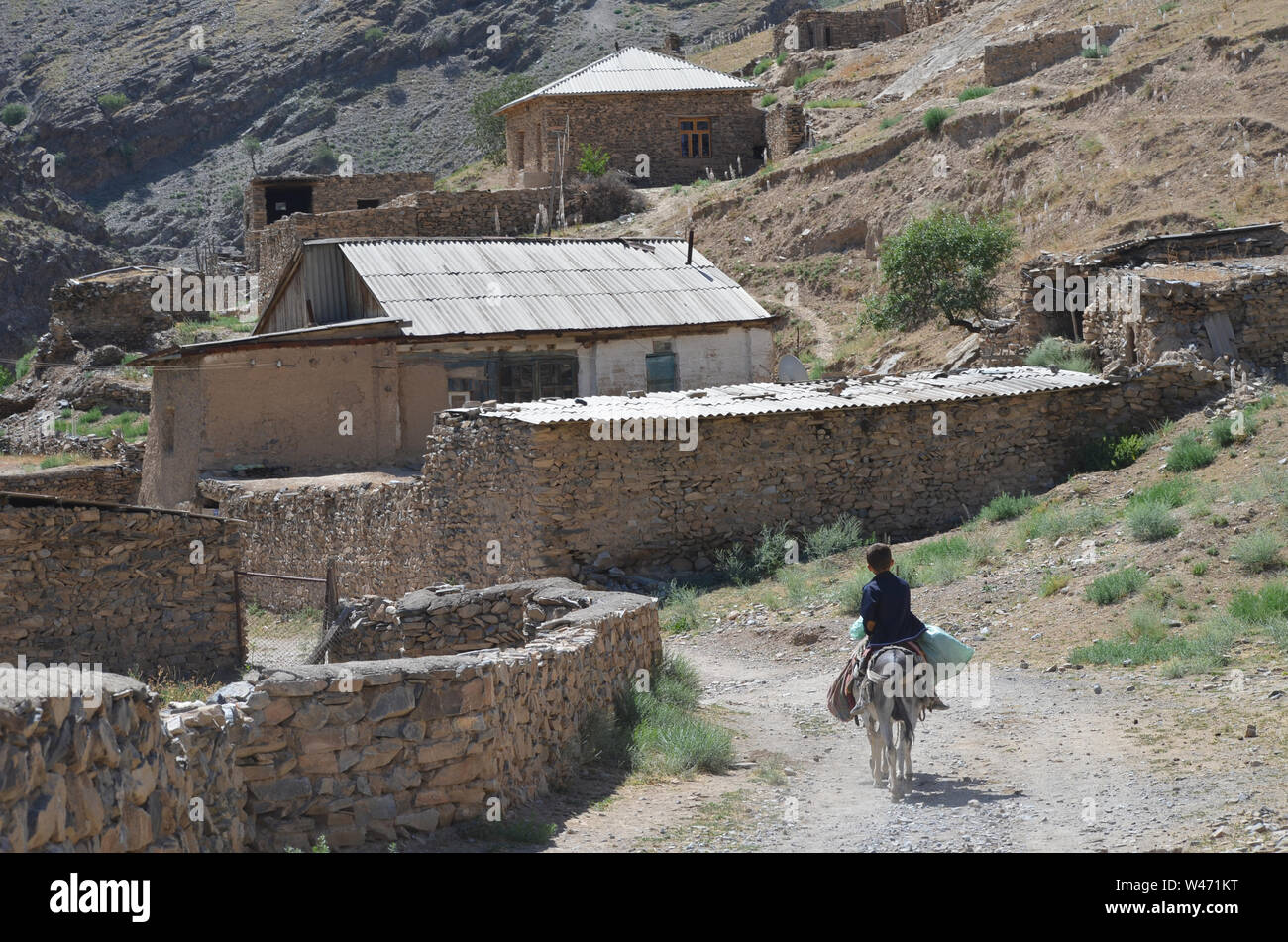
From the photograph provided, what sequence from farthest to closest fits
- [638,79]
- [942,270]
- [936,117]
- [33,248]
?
[33,248] → [638,79] → [936,117] → [942,270]

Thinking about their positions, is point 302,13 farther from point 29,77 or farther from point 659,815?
point 659,815

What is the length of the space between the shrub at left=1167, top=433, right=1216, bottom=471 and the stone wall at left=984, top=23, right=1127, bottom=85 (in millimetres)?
17159

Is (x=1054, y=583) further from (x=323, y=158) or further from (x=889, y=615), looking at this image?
(x=323, y=158)

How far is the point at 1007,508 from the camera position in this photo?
16.8 metres

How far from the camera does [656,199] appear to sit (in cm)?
3716

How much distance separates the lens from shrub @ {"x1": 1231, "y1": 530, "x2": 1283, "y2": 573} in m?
12.4

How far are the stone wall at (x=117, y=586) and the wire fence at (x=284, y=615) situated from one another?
1.01 ft

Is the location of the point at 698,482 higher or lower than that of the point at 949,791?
higher

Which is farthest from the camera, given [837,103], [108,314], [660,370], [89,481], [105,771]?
[837,103]

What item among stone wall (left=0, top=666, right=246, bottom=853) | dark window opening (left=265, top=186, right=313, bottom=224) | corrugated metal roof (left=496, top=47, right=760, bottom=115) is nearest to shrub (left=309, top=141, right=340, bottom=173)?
→ dark window opening (left=265, top=186, right=313, bottom=224)

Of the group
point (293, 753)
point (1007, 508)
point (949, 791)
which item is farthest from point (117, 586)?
point (1007, 508)

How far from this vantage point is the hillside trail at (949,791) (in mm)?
7039

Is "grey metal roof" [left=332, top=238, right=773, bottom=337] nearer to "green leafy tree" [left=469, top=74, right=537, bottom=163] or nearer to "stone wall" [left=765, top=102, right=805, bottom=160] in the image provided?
"stone wall" [left=765, top=102, right=805, bottom=160]

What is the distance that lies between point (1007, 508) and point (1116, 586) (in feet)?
13.7
